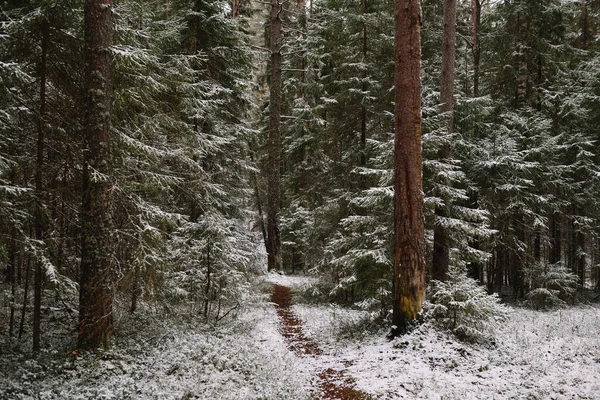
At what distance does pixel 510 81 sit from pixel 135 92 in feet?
58.5

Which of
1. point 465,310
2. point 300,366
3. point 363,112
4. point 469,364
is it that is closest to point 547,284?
point 465,310

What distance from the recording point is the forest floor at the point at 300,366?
232 inches

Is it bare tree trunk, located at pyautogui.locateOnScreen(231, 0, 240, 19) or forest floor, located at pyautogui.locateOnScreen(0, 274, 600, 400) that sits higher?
bare tree trunk, located at pyautogui.locateOnScreen(231, 0, 240, 19)

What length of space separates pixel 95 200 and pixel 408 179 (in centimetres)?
631

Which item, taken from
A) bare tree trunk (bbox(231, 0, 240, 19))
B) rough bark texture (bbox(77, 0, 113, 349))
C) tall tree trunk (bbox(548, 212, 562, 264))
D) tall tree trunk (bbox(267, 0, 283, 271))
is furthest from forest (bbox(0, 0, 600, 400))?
bare tree trunk (bbox(231, 0, 240, 19))

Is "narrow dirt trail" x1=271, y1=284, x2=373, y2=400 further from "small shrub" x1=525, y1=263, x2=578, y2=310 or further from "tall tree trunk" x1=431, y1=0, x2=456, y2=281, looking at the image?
"small shrub" x1=525, y1=263, x2=578, y2=310

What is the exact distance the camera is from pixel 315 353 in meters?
8.78

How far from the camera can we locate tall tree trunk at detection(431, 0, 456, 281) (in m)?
10.3

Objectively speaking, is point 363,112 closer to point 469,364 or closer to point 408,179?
point 408,179

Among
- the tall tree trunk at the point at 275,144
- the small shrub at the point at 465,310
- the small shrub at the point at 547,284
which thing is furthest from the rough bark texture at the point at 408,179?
the tall tree trunk at the point at 275,144

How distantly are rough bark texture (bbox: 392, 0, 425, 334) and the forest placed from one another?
0.04 metres

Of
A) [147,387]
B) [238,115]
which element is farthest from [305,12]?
[147,387]

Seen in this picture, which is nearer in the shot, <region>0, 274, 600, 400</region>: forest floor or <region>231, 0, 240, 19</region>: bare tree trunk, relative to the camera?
<region>0, 274, 600, 400</region>: forest floor

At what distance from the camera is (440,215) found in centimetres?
1043
